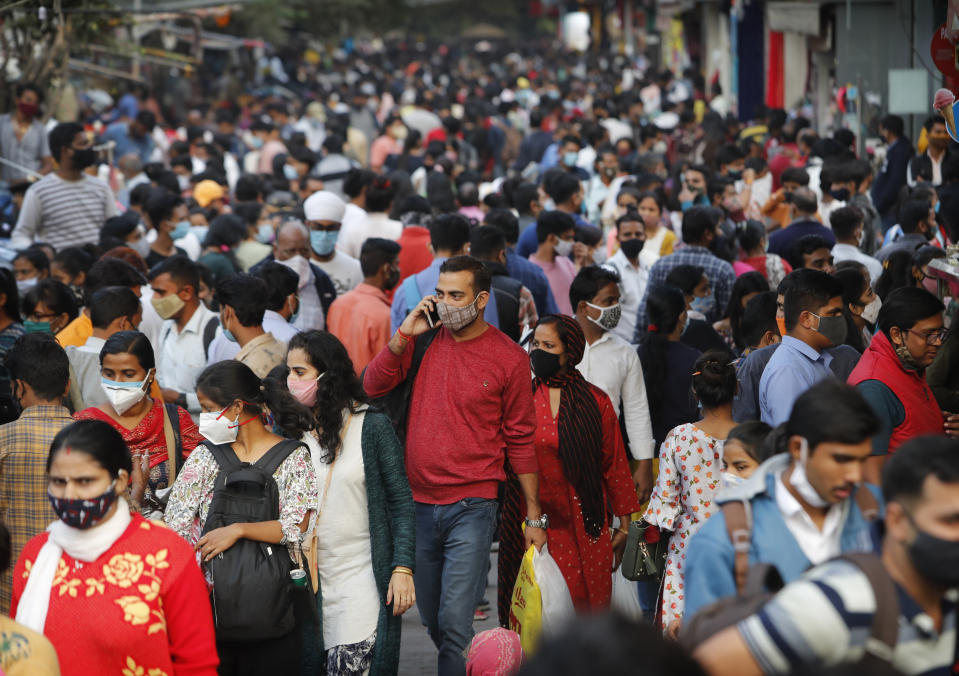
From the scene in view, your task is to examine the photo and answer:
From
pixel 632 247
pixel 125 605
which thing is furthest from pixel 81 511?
pixel 632 247

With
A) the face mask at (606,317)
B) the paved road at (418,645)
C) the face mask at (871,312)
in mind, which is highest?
the face mask at (606,317)

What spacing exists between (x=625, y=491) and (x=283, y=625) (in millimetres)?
1727

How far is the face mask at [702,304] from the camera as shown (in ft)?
23.6

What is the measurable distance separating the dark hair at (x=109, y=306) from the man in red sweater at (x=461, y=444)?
4.69 feet

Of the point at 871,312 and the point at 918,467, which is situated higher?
the point at 918,467

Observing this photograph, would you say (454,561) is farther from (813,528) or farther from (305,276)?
(305,276)

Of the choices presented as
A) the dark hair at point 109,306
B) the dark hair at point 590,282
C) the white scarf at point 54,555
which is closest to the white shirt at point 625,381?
the dark hair at point 590,282

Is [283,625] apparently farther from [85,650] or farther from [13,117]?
[13,117]

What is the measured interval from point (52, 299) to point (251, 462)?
2.62 metres

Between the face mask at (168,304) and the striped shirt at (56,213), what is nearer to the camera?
the face mask at (168,304)

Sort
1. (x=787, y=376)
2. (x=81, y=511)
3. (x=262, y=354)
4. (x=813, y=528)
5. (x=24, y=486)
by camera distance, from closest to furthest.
A: (x=813, y=528) → (x=81, y=511) → (x=24, y=486) → (x=787, y=376) → (x=262, y=354)

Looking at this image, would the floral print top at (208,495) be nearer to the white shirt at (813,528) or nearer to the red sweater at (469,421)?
the red sweater at (469,421)

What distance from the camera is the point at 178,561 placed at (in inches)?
140

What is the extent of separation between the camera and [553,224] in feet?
27.1
